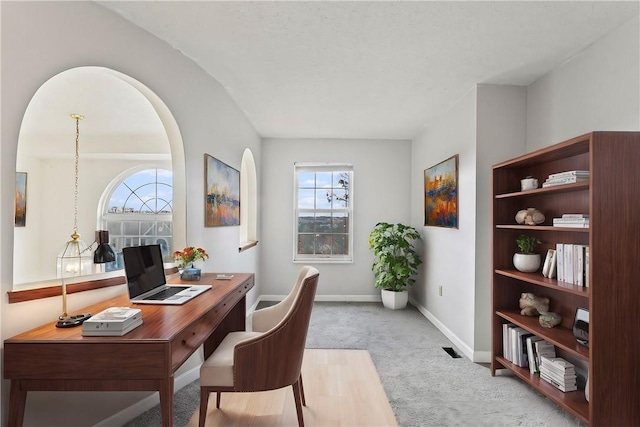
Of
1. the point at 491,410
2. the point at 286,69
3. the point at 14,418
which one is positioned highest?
the point at 286,69

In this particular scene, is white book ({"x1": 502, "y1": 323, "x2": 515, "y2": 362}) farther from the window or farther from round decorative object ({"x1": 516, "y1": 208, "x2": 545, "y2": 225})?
the window

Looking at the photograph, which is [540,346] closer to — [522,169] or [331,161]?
[522,169]

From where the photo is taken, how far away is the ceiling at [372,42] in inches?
78.9

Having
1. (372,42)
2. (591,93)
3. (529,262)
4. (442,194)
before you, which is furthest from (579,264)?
(372,42)

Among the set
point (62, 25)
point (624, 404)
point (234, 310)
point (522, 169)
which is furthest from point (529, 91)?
point (62, 25)

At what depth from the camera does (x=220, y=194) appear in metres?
3.33

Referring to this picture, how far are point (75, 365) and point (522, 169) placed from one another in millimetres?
3195

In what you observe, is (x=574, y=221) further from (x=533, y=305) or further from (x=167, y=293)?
(x=167, y=293)

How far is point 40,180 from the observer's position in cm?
412

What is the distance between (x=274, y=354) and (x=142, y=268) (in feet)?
3.14

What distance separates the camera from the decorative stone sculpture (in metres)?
2.62

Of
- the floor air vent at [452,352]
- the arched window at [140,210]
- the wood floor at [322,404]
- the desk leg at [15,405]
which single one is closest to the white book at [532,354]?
the floor air vent at [452,352]

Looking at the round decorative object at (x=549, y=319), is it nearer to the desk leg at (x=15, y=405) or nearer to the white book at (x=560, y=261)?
the white book at (x=560, y=261)

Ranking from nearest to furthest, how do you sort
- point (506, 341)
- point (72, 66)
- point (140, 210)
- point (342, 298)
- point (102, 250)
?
point (72, 66) < point (102, 250) < point (506, 341) < point (140, 210) < point (342, 298)
